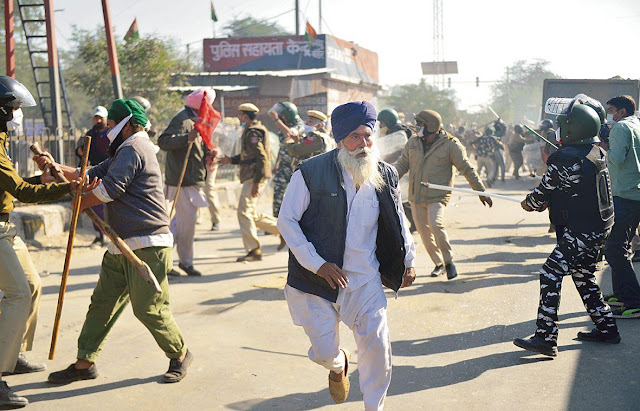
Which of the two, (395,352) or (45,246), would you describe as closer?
(395,352)

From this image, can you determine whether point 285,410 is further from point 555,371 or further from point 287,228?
point 555,371

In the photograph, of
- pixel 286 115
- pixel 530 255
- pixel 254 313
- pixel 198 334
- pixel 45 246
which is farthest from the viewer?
pixel 286 115

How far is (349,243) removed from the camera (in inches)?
158

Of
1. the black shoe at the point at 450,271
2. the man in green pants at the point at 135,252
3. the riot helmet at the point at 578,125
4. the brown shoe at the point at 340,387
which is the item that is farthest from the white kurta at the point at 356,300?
the black shoe at the point at 450,271

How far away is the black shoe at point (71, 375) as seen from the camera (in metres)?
5.05

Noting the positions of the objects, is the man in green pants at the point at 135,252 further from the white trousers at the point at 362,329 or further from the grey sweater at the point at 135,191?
the white trousers at the point at 362,329

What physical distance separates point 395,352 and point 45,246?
6.48 m

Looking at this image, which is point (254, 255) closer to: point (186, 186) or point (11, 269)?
point (186, 186)

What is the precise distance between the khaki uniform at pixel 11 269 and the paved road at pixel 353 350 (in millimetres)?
447

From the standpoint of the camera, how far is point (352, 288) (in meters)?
3.99

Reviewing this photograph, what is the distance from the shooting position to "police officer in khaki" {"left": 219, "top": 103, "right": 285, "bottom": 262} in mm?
9516

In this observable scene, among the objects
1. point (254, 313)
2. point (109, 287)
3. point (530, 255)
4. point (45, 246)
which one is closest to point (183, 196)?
point (254, 313)

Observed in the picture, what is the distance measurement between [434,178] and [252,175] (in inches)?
98.8

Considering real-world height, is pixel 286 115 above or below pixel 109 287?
above
